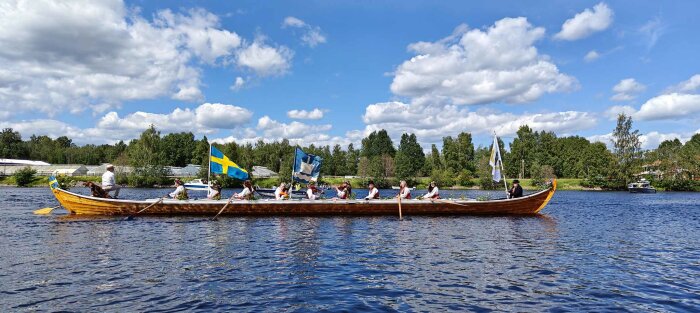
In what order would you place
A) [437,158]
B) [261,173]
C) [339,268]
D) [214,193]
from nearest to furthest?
[339,268], [214,193], [261,173], [437,158]

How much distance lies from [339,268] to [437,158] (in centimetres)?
15099

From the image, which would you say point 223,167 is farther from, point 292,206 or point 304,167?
point 304,167

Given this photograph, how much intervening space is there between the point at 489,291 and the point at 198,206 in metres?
24.4

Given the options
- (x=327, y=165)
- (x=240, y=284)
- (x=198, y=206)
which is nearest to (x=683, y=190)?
(x=327, y=165)

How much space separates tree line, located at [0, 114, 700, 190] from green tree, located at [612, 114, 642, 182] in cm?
22

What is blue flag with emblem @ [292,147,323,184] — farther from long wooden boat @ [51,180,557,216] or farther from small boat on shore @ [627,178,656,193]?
small boat on shore @ [627,178,656,193]

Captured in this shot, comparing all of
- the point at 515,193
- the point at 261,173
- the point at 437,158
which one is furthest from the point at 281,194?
the point at 437,158

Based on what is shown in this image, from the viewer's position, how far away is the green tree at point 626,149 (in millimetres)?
114375

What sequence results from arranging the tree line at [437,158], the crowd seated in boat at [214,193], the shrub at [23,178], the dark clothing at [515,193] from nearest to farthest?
the crowd seated in boat at [214,193]
the dark clothing at [515,193]
the shrub at [23,178]
the tree line at [437,158]

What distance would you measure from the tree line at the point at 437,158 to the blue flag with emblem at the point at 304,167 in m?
77.7

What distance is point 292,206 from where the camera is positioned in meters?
33.5

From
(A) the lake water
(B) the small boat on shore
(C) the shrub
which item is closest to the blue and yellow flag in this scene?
(A) the lake water

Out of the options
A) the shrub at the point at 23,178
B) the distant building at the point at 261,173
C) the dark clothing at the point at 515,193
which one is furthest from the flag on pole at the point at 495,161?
the shrub at the point at 23,178

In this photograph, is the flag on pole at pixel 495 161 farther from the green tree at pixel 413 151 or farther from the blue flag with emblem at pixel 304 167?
the green tree at pixel 413 151
